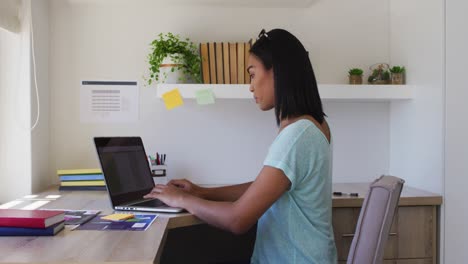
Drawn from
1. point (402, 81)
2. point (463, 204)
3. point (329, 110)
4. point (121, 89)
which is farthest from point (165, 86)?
point (463, 204)

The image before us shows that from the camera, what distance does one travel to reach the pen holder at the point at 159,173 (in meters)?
2.04

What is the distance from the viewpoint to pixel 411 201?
182 centimetres

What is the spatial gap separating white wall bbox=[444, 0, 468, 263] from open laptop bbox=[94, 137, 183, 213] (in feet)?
3.85

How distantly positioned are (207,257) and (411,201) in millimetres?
1105

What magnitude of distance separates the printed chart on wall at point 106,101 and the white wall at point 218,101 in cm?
3

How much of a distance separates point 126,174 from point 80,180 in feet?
1.47

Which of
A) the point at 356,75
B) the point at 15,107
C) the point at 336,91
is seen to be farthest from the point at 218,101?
the point at 15,107

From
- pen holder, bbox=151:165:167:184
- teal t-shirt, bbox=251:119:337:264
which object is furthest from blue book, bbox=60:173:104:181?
teal t-shirt, bbox=251:119:337:264

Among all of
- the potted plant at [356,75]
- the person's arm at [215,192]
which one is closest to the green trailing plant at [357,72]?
the potted plant at [356,75]

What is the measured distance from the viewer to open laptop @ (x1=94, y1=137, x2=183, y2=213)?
1521 millimetres

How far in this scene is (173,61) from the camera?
2.04 metres

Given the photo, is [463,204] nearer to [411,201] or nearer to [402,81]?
[411,201]

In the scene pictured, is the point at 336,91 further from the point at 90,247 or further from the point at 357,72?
the point at 90,247

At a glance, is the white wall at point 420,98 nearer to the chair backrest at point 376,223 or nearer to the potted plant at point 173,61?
the chair backrest at point 376,223
